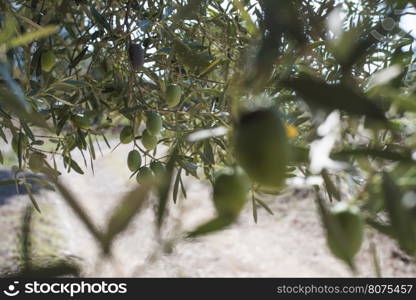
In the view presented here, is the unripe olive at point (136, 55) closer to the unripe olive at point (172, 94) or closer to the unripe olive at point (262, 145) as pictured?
the unripe olive at point (172, 94)

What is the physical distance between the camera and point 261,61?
370 mm

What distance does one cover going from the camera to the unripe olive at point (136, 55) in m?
1.12

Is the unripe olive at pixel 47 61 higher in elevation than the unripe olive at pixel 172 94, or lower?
higher

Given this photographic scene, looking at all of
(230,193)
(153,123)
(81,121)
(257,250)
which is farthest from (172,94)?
(257,250)

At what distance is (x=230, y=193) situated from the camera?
48 cm

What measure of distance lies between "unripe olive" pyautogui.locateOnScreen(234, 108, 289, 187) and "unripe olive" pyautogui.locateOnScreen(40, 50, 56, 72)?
3.38 feet

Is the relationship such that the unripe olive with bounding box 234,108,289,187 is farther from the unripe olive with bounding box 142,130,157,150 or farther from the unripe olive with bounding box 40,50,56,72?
the unripe olive with bounding box 40,50,56,72

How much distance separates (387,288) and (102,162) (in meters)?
6.86

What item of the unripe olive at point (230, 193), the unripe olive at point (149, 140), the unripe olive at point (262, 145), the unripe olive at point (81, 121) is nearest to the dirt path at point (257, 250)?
the unripe olive at point (81, 121)

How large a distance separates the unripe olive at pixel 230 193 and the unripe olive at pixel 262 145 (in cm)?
9

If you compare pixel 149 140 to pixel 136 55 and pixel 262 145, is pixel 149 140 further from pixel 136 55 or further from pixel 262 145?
pixel 262 145

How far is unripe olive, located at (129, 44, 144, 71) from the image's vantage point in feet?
3.69

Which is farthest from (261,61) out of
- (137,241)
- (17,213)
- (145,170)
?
(17,213)

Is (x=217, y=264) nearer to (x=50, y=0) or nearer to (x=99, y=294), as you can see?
(x=99, y=294)
